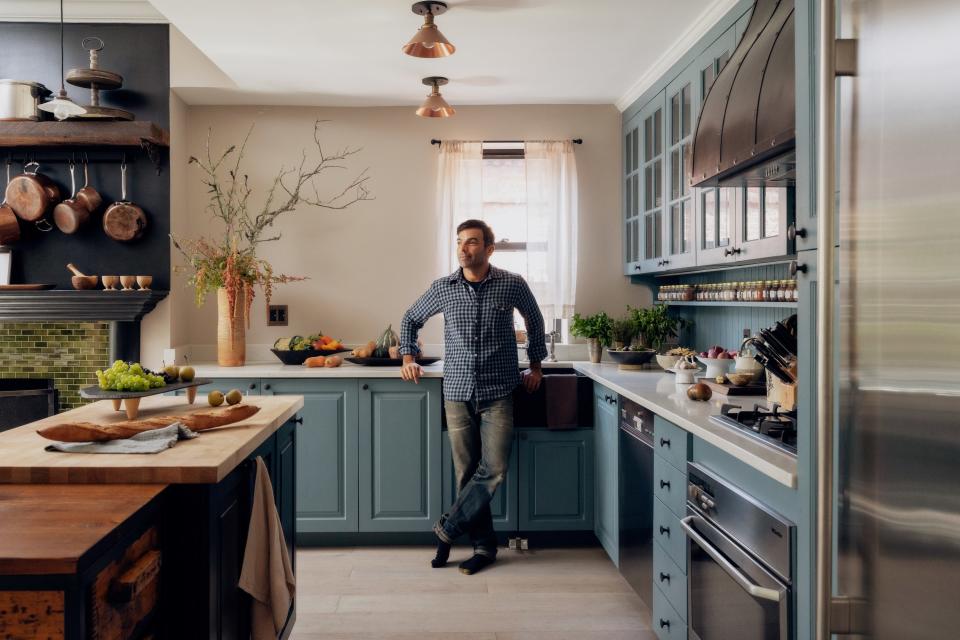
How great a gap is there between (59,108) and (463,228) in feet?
5.88

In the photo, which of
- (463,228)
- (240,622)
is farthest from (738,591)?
(463,228)

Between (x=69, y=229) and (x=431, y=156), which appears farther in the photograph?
(x=431, y=156)

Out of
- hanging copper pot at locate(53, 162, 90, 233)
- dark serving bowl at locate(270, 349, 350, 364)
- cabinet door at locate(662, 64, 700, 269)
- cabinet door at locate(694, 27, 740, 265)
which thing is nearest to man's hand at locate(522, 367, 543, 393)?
cabinet door at locate(662, 64, 700, 269)

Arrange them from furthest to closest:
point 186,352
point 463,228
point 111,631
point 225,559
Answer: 1. point 186,352
2. point 463,228
3. point 225,559
4. point 111,631

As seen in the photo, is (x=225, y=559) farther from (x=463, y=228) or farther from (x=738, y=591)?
(x=463, y=228)

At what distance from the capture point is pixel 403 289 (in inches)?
175

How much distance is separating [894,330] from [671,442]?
160cm

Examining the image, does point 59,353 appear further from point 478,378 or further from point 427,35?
point 427,35

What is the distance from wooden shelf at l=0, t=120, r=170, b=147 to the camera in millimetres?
3732

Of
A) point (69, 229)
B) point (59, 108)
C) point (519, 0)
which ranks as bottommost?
point (69, 229)

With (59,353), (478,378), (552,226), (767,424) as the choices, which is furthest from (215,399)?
(552,226)

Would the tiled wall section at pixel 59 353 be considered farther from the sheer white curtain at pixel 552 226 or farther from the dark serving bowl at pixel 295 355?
the sheer white curtain at pixel 552 226

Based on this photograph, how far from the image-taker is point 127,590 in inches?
50.1

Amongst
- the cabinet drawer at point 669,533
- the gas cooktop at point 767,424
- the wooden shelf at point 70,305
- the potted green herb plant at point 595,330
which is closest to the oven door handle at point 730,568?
the cabinet drawer at point 669,533
